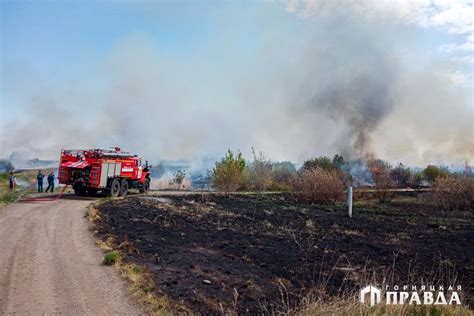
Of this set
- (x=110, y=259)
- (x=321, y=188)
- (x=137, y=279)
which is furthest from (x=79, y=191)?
(x=137, y=279)

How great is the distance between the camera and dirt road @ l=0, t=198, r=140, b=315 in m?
6.45

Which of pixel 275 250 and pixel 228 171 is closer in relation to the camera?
pixel 275 250

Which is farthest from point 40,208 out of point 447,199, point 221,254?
point 447,199

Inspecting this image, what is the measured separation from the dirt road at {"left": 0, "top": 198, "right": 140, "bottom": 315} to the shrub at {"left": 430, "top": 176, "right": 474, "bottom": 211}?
19246 mm

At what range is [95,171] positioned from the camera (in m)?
20.8

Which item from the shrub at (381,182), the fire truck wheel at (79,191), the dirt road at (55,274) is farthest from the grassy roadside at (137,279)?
the shrub at (381,182)

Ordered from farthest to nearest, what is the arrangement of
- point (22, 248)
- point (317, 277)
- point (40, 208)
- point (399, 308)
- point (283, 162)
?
point (283, 162)
point (40, 208)
point (22, 248)
point (317, 277)
point (399, 308)

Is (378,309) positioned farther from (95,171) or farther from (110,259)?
(95,171)

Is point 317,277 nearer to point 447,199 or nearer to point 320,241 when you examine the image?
point 320,241

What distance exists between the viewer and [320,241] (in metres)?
12.4

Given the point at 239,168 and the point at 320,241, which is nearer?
the point at 320,241

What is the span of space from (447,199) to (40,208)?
20.8 meters

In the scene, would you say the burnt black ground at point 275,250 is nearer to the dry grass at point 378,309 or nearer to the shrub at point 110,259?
the shrub at point 110,259

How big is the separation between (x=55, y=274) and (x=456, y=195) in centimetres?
2145
